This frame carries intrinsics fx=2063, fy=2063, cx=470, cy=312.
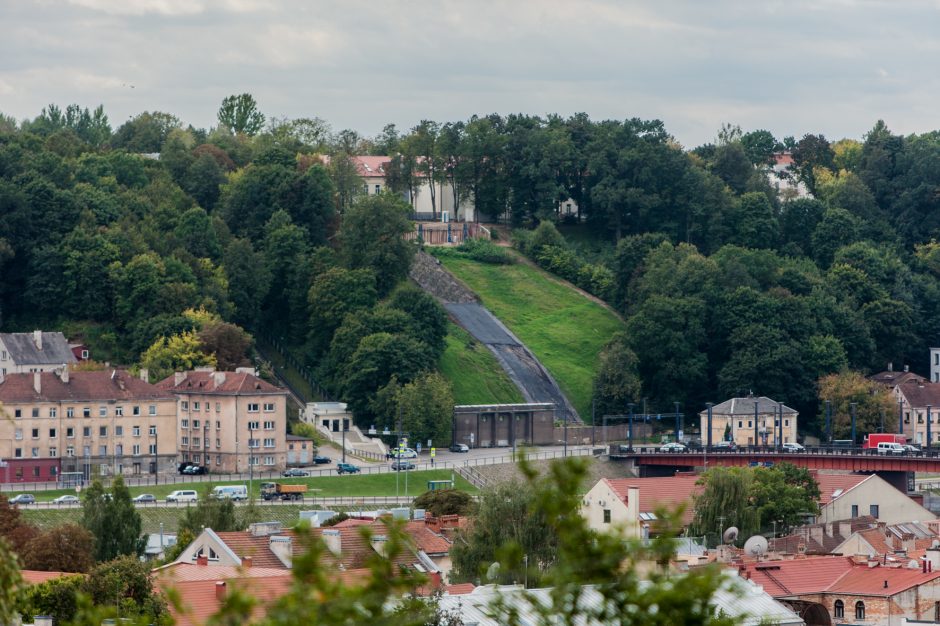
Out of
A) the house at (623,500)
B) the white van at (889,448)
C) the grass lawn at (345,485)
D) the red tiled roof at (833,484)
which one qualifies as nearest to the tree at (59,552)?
the house at (623,500)

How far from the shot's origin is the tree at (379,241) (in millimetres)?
149625

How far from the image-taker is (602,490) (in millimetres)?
95750

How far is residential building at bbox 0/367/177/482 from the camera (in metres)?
118

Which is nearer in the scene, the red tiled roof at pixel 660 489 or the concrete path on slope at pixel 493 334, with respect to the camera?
the red tiled roof at pixel 660 489

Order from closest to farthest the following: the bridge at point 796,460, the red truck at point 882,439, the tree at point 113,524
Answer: the tree at point 113,524
the bridge at point 796,460
the red truck at point 882,439

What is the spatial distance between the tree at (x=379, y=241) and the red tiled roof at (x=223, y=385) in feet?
84.2

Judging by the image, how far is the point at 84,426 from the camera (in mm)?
120938

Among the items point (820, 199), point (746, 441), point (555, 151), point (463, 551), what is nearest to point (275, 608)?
point (463, 551)

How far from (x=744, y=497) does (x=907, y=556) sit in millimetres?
22857

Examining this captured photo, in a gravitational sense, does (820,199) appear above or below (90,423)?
above

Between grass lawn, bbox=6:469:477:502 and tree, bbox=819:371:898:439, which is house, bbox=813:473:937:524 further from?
tree, bbox=819:371:898:439

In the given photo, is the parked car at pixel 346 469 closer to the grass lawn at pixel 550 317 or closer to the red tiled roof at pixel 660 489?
the red tiled roof at pixel 660 489

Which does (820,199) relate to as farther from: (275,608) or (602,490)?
(275,608)

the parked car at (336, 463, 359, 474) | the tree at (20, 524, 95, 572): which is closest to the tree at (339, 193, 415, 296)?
the parked car at (336, 463, 359, 474)
